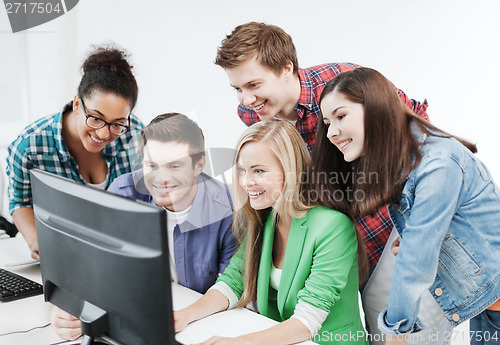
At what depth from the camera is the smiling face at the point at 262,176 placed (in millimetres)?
1530

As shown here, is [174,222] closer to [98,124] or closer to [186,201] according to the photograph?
[186,201]

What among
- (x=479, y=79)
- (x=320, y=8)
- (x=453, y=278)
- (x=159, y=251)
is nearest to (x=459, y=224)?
(x=453, y=278)

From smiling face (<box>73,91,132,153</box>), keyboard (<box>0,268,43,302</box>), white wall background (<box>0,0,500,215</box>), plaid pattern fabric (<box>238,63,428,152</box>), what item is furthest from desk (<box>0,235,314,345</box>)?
white wall background (<box>0,0,500,215</box>)

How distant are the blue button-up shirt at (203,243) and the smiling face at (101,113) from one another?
0.37 meters

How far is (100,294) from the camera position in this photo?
0.99 metres

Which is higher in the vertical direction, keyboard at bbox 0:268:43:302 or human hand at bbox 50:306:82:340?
human hand at bbox 50:306:82:340

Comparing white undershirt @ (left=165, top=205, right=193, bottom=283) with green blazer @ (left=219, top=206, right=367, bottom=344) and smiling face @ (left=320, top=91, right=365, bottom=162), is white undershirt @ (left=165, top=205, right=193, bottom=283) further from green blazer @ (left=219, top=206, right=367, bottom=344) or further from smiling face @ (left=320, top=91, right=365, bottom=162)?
smiling face @ (left=320, top=91, right=365, bottom=162)

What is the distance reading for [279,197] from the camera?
153 cm

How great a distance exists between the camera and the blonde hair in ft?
5.00

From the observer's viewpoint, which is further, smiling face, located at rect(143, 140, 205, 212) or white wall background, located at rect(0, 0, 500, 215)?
white wall background, located at rect(0, 0, 500, 215)

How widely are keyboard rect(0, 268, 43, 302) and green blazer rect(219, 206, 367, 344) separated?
0.67m

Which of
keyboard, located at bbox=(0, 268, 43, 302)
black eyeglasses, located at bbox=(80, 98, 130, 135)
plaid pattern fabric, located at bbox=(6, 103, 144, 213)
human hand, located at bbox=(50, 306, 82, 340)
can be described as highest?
black eyeglasses, located at bbox=(80, 98, 130, 135)

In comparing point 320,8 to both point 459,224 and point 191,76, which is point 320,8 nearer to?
point 191,76

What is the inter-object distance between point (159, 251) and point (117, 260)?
106 millimetres
